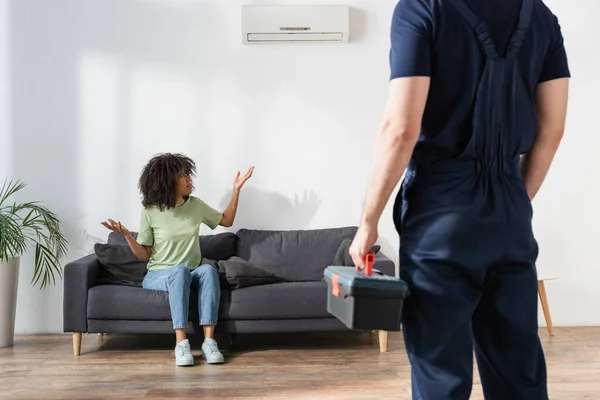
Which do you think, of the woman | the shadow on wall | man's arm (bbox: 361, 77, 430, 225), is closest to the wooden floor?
the woman

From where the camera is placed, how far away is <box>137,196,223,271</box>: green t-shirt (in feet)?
13.4

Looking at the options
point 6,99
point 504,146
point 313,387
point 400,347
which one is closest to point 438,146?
point 504,146

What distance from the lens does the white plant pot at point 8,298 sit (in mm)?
4195

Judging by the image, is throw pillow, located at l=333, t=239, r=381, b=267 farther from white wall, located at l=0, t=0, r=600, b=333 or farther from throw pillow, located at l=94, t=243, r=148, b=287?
throw pillow, located at l=94, t=243, r=148, b=287

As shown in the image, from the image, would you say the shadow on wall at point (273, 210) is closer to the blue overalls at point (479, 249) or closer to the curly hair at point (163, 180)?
the curly hair at point (163, 180)

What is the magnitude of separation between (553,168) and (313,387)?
8.01ft

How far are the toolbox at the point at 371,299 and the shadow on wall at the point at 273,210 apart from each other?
3.24 meters

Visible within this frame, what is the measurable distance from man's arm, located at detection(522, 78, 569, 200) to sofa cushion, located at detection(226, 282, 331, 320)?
7.94ft

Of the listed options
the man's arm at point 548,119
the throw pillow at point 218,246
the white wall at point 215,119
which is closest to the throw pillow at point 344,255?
the white wall at point 215,119

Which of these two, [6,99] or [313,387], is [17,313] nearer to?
[6,99]

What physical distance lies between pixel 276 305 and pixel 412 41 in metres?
2.71

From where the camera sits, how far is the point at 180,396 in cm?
318

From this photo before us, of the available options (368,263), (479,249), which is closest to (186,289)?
(368,263)

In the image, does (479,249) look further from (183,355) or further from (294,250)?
(294,250)
